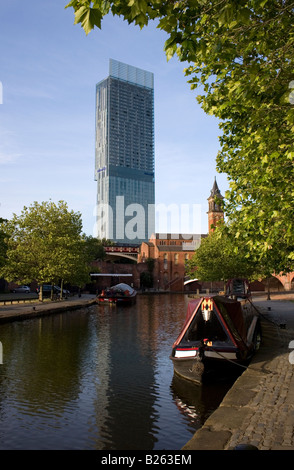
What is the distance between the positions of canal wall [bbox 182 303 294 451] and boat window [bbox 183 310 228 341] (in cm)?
194

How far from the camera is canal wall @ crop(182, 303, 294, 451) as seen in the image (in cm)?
681

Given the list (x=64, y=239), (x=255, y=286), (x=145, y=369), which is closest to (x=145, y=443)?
(x=145, y=369)

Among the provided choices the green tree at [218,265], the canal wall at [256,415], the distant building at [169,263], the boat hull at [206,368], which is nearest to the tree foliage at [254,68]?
the canal wall at [256,415]

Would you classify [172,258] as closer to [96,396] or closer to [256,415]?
[96,396]

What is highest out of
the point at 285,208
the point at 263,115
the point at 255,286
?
the point at 263,115

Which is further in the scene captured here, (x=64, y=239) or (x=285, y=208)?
(x=64, y=239)

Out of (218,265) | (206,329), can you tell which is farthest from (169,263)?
(206,329)

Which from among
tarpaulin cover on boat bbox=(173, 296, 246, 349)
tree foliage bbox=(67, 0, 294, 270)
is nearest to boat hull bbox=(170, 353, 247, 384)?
tarpaulin cover on boat bbox=(173, 296, 246, 349)

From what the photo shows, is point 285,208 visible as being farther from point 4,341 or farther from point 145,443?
point 4,341

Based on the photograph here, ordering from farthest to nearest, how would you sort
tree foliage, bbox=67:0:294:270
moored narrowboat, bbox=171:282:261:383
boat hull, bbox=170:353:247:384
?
moored narrowboat, bbox=171:282:261:383 < boat hull, bbox=170:353:247:384 < tree foliage, bbox=67:0:294:270

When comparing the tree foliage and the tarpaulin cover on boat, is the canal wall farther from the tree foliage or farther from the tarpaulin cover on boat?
the tree foliage

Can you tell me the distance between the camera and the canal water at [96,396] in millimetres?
9219

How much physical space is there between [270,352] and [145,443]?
26.7 feet
